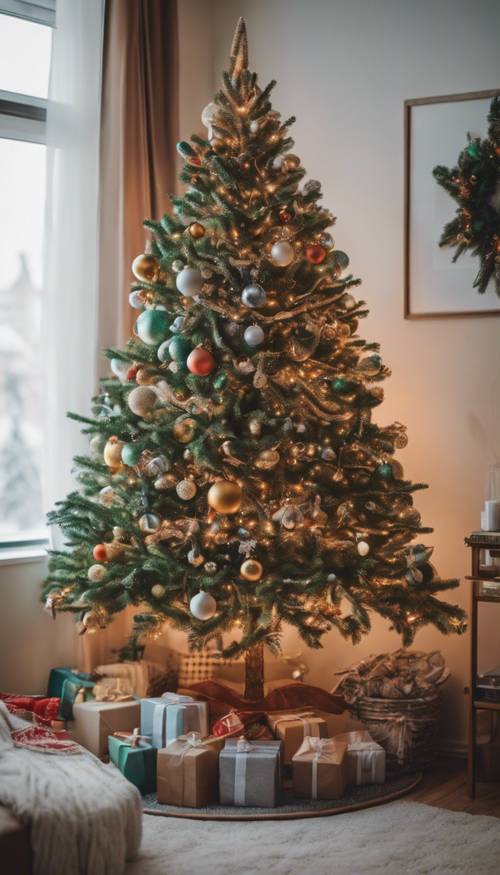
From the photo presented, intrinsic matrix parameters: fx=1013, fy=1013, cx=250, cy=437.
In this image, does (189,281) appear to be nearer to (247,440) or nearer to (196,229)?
(196,229)

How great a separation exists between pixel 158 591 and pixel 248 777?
62 cm

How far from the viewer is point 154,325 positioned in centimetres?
319

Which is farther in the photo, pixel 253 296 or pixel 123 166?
pixel 123 166

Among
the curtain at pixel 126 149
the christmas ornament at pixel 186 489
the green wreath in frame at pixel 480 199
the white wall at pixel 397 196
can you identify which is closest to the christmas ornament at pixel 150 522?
the christmas ornament at pixel 186 489

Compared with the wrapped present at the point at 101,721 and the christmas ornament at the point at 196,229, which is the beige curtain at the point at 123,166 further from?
the christmas ornament at the point at 196,229

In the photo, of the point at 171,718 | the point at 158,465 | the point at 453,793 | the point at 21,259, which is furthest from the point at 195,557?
the point at 21,259

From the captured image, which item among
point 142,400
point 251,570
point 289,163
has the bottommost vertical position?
point 251,570

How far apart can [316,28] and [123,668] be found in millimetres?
2592

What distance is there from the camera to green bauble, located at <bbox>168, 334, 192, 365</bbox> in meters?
3.12

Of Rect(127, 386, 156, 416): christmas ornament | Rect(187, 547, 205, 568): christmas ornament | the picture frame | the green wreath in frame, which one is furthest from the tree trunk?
the green wreath in frame

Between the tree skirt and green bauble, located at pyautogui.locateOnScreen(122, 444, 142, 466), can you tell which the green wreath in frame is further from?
the tree skirt

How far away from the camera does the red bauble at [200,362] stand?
3.07 meters

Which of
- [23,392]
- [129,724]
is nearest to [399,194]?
[23,392]

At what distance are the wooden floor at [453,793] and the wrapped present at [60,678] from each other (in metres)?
1.18
